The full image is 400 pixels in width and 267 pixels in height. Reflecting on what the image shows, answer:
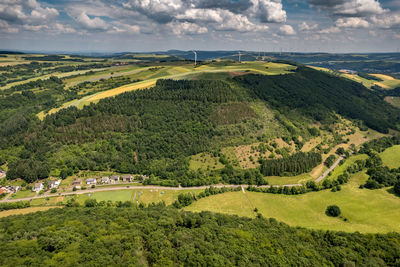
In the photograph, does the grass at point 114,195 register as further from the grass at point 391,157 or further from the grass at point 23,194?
the grass at point 391,157

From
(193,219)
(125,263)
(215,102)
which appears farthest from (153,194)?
(215,102)

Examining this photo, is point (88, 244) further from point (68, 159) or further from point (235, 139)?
point (235, 139)

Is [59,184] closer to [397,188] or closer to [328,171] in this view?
[328,171]

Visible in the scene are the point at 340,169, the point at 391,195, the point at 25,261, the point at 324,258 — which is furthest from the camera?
the point at 340,169

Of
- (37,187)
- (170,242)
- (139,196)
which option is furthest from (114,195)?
(170,242)

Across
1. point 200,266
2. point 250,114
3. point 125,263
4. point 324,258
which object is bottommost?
point 324,258

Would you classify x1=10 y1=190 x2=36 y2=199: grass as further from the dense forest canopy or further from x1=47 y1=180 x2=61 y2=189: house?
the dense forest canopy
